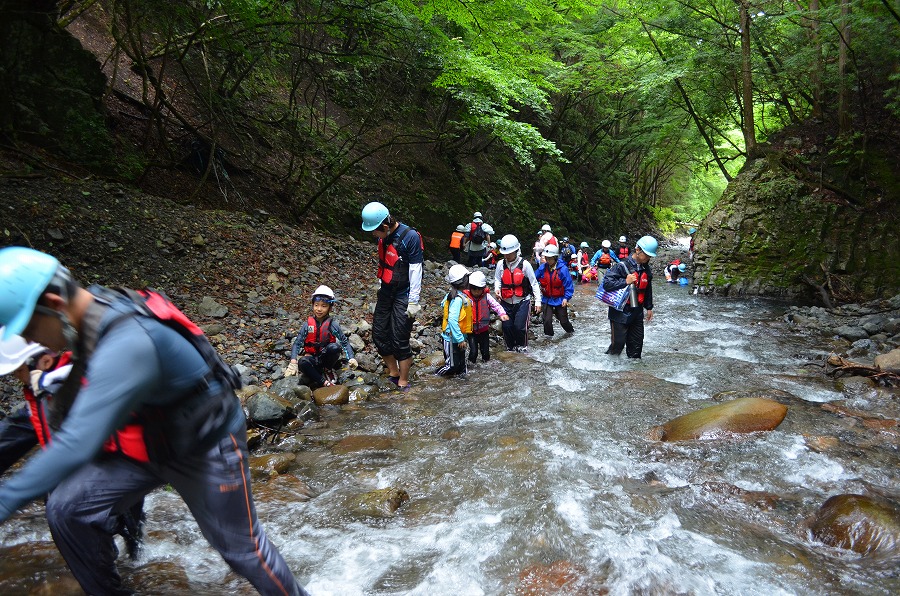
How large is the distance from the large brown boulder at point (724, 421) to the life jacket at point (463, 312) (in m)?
3.19

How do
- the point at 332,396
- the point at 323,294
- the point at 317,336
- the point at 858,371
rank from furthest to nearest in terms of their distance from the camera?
the point at 858,371, the point at 317,336, the point at 332,396, the point at 323,294

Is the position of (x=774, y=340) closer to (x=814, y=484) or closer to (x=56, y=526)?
(x=814, y=484)

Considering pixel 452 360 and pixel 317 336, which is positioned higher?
pixel 317 336

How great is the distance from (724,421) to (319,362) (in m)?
4.92

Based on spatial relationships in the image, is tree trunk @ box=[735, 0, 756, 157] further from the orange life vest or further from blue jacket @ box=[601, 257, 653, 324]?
the orange life vest

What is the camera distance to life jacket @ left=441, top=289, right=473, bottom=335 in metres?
7.81

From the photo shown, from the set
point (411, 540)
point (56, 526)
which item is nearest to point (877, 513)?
point (411, 540)

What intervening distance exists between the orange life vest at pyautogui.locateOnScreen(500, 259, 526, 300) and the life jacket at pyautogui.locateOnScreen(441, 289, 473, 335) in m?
1.36

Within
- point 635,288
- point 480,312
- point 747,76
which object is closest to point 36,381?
point 480,312

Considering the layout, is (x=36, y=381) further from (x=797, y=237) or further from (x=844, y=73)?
(x=844, y=73)

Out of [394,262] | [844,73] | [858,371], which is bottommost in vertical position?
[858,371]

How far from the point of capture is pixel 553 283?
10.6 m

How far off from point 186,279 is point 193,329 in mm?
7118

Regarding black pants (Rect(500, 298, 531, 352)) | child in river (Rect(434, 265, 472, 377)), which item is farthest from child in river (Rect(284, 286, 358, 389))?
black pants (Rect(500, 298, 531, 352))
